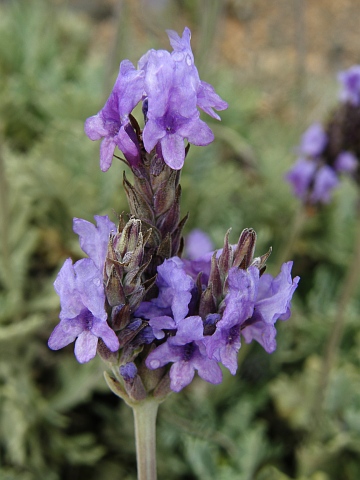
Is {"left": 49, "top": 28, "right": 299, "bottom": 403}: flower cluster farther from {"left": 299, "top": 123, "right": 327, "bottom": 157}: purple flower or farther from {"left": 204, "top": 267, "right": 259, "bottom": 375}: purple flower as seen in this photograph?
{"left": 299, "top": 123, "right": 327, "bottom": 157}: purple flower

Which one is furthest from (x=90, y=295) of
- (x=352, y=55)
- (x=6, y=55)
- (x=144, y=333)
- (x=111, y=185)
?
(x=352, y=55)

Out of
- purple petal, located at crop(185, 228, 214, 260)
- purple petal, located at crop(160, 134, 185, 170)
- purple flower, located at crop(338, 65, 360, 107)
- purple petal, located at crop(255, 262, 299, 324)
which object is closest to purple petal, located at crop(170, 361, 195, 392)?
purple petal, located at crop(255, 262, 299, 324)

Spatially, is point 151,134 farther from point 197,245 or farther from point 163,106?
point 197,245

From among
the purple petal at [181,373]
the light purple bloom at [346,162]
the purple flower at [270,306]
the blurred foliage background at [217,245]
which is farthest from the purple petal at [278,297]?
the light purple bloom at [346,162]

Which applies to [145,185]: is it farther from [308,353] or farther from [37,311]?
[308,353]

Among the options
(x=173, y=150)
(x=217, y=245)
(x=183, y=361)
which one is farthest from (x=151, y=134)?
(x=217, y=245)

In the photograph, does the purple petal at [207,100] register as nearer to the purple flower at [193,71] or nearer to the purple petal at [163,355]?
the purple flower at [193,71]
